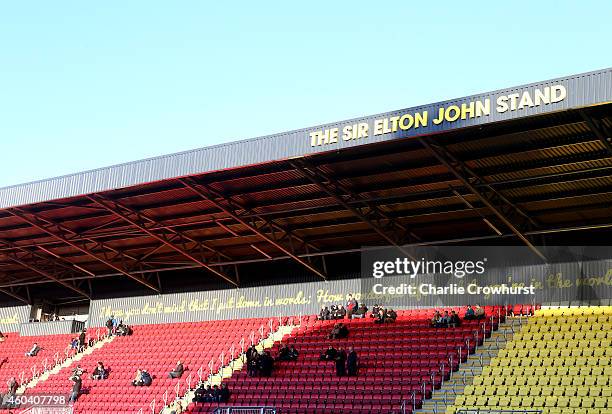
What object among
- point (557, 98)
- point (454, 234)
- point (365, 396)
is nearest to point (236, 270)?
point (454, 234)

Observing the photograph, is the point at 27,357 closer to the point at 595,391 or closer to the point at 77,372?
the point at 77,372

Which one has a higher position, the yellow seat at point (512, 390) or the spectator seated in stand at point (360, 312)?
the spectator seated in stand at point (360, 312)

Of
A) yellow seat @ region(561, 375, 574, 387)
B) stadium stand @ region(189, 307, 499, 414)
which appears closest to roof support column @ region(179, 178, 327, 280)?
stadium stand @ region(189, 307, 499, 414)

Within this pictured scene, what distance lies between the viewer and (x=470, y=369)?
29203 millimetres

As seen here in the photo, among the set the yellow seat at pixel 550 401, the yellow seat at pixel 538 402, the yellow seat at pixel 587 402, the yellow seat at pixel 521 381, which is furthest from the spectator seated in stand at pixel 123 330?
the yellow seat at pixel 587 402

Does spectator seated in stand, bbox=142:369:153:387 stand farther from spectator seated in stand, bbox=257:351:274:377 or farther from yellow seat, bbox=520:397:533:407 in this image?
yellow seat, bbox=520:397:533:407

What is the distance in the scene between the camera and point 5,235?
1671 inches

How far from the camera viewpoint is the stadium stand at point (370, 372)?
2816 cm

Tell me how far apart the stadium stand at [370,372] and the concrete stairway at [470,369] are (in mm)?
313

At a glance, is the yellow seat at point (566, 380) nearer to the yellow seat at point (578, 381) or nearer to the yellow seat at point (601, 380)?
the yellow seat at point (578, 381)

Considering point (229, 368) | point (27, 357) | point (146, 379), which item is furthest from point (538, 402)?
point (27, 357)

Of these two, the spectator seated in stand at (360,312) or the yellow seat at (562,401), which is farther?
the spectator seated in stand at (360,312)

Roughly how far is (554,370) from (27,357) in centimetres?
3025

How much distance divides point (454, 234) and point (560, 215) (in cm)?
502
